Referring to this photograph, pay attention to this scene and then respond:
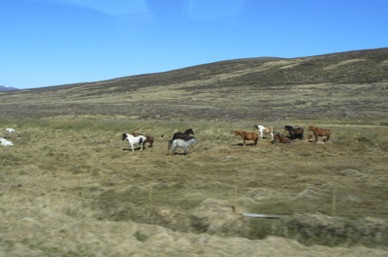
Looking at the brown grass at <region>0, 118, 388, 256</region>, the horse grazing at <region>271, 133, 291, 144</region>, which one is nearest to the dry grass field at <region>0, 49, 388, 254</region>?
the brown grass at <region>0, 118, 388, 256</region>

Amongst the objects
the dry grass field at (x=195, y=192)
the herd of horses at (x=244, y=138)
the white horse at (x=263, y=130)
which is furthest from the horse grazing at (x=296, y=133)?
the white horse at (x=263, y=130)

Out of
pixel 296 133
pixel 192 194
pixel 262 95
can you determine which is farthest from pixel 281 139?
pixel 262 95

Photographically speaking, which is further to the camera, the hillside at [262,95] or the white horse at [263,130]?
the hillside at [262,95]

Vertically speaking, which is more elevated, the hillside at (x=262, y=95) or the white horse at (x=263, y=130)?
the hillside at (x=262, y=95)

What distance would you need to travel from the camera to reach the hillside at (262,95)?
50719mm

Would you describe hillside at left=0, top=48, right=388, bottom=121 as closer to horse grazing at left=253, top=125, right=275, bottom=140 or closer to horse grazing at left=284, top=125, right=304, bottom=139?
horse grazing at left=253, top=125, right=275, bottom=140

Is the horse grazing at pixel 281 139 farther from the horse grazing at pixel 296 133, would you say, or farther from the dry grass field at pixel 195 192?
the dry grass field at pixel 195 192

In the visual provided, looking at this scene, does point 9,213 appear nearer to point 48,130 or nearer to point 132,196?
point 132,196

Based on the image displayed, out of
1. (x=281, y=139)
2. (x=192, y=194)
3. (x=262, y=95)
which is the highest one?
(x=262, y=95)

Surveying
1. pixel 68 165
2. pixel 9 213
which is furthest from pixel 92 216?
pixel 68 165

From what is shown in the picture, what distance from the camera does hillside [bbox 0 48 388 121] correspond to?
50.7m

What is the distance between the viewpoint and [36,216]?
15.0 metres

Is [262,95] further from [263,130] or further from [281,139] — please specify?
[281,139]

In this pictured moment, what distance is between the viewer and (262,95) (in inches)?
2835
